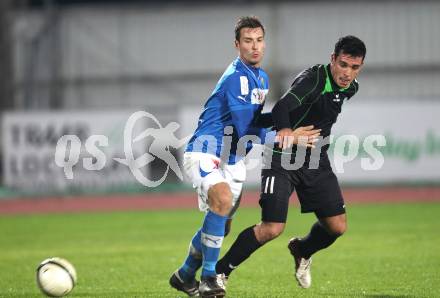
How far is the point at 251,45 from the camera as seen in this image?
7402 mm

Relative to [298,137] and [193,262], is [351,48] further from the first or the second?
→ [193,262]

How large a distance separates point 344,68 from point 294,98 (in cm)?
55

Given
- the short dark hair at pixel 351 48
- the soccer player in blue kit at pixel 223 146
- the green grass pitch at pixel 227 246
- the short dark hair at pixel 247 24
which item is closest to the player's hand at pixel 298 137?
the soccer player in blue kit at pixel 223 146

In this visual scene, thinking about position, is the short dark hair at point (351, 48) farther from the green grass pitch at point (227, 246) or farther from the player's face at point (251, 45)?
the green grass pitch at point (227, 246)

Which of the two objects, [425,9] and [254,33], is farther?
[425,9]

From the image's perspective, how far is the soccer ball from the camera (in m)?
7.45

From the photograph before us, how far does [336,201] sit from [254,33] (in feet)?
5.77

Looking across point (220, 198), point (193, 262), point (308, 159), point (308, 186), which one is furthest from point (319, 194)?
point (193, 262)

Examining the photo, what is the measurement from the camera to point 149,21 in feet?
91.1

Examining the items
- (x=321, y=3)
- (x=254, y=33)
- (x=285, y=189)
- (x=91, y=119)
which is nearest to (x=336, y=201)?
(x=285, y=189)

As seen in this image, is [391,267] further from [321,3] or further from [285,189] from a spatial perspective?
[321,3]

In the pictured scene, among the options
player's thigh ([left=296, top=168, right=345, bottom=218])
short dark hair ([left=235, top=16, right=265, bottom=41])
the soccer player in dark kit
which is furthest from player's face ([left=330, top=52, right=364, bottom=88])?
player's thigh ([left=296, top=168, right=345, bottom=218])

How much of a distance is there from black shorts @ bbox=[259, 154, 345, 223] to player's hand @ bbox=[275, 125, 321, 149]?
0.36m

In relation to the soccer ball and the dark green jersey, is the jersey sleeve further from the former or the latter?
the soccer ball
